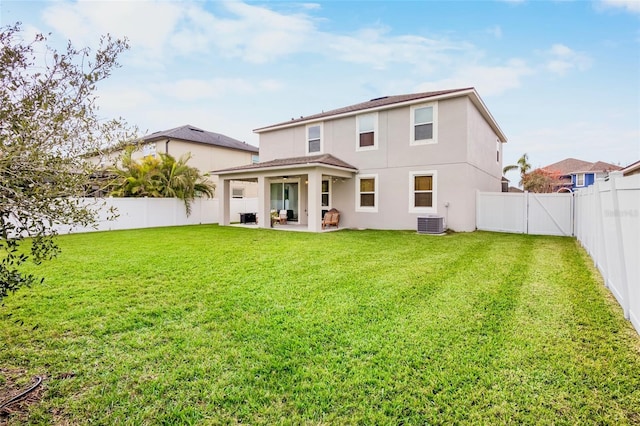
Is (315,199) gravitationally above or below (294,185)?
below

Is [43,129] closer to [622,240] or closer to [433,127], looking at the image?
[622,240]

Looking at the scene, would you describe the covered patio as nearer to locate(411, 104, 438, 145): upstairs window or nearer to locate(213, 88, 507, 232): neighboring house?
locate(213, 88, 507, 232): neighboring house

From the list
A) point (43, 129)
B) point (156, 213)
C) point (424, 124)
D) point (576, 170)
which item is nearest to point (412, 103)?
point (424, 124)

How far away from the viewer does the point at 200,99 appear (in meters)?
18.0

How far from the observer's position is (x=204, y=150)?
23.3 m

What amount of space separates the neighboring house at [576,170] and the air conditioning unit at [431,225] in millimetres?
30635

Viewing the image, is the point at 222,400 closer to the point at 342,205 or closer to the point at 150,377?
the point at 150,377

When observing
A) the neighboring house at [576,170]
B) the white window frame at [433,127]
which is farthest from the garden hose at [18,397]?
the neighboring house at [576,170]

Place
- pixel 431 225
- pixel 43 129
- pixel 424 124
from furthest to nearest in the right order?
pixel 424 124 < pixel 431 225 < pixel 43 129

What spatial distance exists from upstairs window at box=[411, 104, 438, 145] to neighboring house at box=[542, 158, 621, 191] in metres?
29.8

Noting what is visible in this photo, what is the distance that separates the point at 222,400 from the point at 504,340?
2975 mm

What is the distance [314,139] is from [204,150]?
1115cm

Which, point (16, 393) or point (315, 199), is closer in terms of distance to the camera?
point (16, 393)

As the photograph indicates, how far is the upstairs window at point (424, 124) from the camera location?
12820 mm
